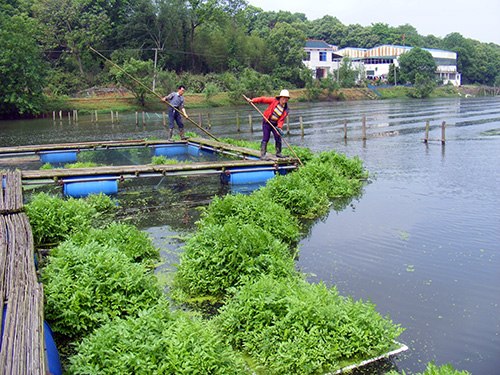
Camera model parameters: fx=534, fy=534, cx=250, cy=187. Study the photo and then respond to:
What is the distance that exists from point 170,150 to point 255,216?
11.2 metres

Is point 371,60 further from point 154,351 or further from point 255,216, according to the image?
point 154,351

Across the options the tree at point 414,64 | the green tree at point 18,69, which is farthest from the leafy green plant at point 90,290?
the tree at point 414,64

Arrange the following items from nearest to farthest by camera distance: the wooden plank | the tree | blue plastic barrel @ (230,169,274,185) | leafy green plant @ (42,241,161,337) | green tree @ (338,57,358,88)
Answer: leafy green plant @ (42,241,161,337), the wooden plank, blue plastic barrel @ (230,169,274,185), green tree @ (338,57,358,88), the tree

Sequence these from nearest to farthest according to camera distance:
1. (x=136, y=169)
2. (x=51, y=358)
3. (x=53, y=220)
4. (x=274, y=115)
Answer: (x=51, y=358) < (x=53, y=220) < (x=136, y=169) < (x=274, y=115)

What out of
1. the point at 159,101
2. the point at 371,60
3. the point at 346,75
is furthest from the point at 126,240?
the point at 371,60

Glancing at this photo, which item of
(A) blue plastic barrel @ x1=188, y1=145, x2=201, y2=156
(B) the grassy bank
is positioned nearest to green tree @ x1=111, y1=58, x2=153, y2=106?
(B) the grassy bank

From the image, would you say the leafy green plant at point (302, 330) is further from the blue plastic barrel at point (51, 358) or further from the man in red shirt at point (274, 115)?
the man in red shirt at point (274, 115)

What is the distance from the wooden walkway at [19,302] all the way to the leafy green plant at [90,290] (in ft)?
1.10

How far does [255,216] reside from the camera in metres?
9.34

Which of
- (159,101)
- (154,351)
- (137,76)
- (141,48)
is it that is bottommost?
(154,351)

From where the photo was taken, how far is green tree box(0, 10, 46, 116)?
43781 mm

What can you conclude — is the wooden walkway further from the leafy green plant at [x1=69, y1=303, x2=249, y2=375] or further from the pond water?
the pond water

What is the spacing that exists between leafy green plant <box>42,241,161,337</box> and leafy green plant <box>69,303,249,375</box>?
2.10ft

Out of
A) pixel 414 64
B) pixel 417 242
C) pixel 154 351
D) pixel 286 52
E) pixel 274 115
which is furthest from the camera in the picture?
pixel 414 64
